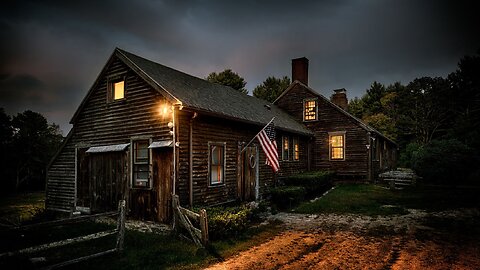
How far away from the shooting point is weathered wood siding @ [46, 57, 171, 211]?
1110 cm

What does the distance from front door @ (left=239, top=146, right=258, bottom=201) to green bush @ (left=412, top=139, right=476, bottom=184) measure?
1480 cm

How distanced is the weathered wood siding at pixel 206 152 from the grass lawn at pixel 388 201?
11.9 ft

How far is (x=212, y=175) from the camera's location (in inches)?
482

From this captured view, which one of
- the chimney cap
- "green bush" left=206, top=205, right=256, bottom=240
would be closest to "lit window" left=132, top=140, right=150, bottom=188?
"green bush" left=206, top=205, right=256, bottom=240

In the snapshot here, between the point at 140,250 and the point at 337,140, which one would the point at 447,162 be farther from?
the point at 140,250

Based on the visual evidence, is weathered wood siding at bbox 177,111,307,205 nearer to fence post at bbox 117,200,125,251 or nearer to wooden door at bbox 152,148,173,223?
wooden door at bbox 152,148,173,223

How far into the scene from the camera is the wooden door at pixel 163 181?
10148mm

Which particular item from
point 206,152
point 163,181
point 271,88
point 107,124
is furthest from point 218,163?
point 271,88

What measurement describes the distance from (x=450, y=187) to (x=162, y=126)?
20133 mm

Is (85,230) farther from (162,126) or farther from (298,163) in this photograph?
(298,163)

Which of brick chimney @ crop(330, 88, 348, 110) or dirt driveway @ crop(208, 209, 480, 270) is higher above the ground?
brick chimney @ crop(330, 88, 348, 110)

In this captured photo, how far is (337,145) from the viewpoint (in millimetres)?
22625

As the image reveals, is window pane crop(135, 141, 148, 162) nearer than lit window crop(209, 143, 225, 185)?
Yes

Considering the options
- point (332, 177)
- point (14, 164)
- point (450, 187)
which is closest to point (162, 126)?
point (332, 177)
